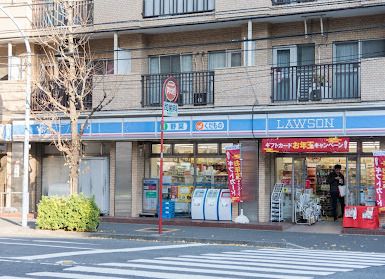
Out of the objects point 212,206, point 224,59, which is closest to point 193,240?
point 212,206

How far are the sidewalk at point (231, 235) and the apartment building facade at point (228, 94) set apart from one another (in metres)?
1.89

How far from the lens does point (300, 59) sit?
2247 cm

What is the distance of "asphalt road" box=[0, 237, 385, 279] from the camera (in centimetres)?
1120

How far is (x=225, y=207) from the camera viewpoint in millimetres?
22203

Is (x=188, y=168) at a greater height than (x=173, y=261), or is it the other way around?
(x=188, y=168)

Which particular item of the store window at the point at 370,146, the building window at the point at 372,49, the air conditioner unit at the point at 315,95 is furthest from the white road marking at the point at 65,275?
the building window at the point at 372,49

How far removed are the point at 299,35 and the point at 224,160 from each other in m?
5.53

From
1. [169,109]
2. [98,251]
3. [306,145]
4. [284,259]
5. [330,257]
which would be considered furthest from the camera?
[306,145]

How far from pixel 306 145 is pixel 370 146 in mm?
2363

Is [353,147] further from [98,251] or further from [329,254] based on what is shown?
[98,251]

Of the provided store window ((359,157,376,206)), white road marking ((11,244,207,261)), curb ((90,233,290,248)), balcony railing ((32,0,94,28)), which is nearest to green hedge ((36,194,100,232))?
curb ((90,233,290,248))

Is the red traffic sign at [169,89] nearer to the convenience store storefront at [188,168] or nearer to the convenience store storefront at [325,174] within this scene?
the convenience store storefront at [188,168]

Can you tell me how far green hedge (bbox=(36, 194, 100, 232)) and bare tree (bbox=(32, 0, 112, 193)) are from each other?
50.8 inches

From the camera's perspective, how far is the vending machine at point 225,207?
2216cm
